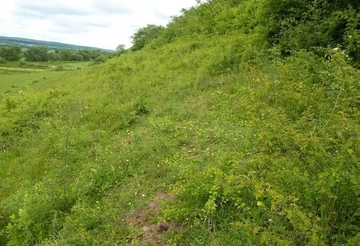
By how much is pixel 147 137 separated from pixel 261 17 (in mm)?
4750

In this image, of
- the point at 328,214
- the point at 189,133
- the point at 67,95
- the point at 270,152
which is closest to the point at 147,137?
the point at 189,133

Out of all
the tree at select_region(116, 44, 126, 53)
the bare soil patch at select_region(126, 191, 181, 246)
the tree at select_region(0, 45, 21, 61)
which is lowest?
the tree at select_region(0, 45, 21, 61)

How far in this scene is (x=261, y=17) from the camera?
842cm

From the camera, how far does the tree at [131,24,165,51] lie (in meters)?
20.0

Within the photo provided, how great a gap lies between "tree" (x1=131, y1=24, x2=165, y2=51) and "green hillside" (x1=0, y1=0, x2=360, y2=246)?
10.2 metres

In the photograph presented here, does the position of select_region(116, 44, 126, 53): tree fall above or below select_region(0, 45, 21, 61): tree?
above

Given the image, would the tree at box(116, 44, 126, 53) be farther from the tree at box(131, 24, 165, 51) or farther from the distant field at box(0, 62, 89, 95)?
the distant field at box(0, 62, 89, 95)

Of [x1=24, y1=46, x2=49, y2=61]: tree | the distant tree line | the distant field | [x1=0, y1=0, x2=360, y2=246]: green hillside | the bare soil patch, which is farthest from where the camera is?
[x1=24, y1=46, x2=49, y2=61]: tree

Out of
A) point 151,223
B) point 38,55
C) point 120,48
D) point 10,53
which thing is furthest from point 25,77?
point 151,223

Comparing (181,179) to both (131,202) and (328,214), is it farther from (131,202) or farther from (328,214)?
(328,214)

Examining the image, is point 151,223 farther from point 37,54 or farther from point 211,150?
point 37,54

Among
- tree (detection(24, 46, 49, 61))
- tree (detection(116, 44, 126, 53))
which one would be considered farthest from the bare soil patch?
tree (detection(24, 46, 49, 61))

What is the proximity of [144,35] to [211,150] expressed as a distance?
17341mm

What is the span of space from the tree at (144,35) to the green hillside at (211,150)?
10.2 metres
